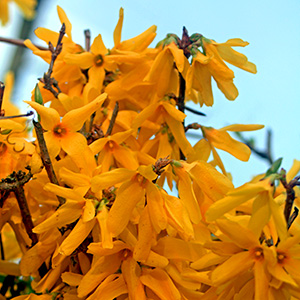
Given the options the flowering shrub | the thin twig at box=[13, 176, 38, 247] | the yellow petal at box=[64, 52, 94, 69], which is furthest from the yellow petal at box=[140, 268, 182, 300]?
the yellow petal at box=[64, 52, 94, 69]

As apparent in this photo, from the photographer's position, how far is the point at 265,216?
60 centimetres

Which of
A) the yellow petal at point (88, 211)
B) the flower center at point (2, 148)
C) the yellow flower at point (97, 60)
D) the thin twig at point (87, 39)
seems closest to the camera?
the yellow petal at point (88, 211)

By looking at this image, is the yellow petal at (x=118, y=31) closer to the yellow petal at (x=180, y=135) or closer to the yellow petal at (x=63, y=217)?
the yellow petal at (x=180, y=135)

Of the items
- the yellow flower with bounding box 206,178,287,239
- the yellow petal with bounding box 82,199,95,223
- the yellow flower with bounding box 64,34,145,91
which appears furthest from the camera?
the yellow flower with bounding box 64,34,145,91

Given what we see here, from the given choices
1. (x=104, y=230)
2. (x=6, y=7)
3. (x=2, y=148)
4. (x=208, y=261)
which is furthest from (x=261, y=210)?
(x=6, y=7)

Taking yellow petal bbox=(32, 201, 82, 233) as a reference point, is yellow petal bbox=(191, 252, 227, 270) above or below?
above

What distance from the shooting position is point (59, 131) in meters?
0.79

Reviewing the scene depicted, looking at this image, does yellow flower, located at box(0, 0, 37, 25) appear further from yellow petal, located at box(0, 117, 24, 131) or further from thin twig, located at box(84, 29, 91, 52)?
yellow petal, located at box(0, 117, 24, 131)

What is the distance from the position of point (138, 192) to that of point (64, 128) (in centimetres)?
19

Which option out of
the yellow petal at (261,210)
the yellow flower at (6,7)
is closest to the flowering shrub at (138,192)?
the yellow petal at (261,210)

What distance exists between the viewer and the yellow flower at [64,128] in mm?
768

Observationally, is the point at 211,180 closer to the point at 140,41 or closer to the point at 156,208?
the point at 156,208

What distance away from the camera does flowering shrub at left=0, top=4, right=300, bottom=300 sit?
0.64 meters

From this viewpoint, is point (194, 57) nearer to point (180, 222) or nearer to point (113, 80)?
point (113, 80)
